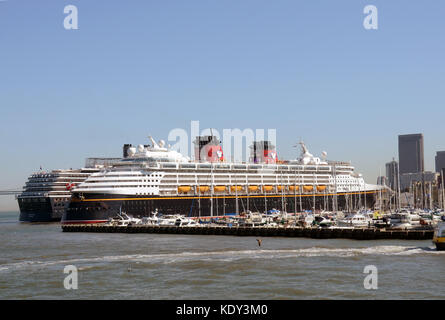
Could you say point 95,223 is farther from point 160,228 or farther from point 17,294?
point 17,294

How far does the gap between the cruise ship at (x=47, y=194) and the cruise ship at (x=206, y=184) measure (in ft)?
55.3

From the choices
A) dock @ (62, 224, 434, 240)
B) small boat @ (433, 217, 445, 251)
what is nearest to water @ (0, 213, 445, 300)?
small boat @ (433, 217, 445, 251)

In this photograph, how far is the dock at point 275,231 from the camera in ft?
172

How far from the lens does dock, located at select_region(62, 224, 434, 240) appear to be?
52344 mm

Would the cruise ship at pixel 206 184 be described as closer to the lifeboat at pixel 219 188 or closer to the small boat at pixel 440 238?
the lifeboat at pixel 219 188

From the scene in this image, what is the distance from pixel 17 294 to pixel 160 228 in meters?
42.9

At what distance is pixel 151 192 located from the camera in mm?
91438

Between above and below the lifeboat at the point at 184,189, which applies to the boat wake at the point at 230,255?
below

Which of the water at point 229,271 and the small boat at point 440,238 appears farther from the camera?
the small boat at point 440,238

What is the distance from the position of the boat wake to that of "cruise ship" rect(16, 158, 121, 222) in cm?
6629

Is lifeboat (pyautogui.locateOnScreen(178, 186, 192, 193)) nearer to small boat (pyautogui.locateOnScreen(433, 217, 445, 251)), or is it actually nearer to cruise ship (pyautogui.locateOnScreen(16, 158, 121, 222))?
cruise ship (pyautogui.locateOnScreen(16, 158, 121, 222))

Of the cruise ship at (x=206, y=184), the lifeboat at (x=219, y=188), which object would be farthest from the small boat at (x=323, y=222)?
the lifeboat at (x=219, y=188)

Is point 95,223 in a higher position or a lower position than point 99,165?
lower
